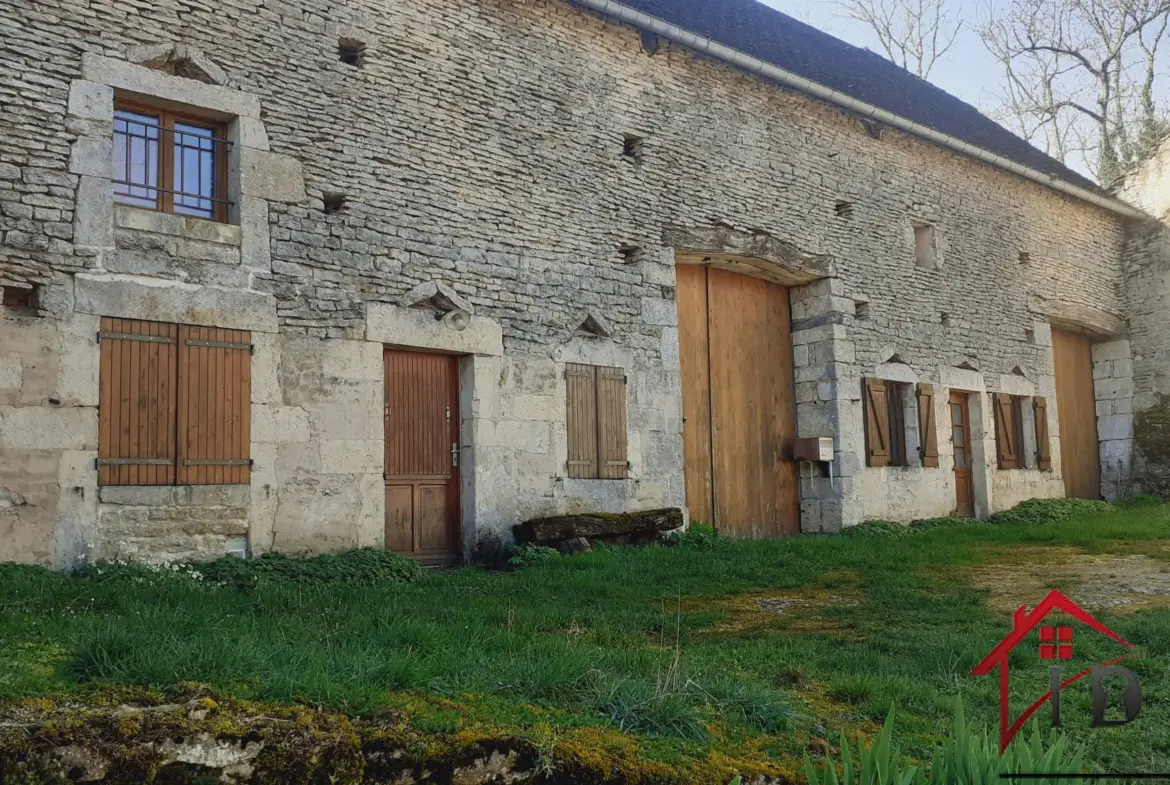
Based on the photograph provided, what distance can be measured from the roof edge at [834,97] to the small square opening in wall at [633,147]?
109cm

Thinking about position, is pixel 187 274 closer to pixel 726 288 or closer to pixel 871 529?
pixel 726 288

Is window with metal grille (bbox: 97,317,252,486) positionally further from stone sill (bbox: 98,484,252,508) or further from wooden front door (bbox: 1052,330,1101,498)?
wooden front door (bbox: 1052,330,1101,498)

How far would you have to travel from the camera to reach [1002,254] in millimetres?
14586

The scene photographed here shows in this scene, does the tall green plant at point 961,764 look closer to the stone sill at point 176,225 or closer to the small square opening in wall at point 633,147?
the stone sill at point 176,225

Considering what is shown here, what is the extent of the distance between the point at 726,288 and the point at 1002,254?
5.57m

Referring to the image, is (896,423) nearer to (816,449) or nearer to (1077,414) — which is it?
(816,449)

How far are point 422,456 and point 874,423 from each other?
20.2 feet

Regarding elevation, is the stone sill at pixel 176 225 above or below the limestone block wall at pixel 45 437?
above

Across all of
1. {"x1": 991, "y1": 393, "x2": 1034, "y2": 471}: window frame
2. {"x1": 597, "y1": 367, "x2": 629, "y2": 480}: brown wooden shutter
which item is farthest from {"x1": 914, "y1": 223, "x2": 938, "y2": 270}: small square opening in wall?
{"x1": 597, "y1": 367, "x2": 629, "y2": 480}: brown wooden shutter

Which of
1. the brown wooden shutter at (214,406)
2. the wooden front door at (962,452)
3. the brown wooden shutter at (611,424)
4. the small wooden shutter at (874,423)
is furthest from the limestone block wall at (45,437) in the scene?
the wooden front door at (962,452)

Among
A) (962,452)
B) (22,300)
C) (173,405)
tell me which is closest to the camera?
(22,300)

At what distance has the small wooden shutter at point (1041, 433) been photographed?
14788mm

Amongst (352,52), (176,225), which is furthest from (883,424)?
(176,225)

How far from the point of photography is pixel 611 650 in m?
4.64
